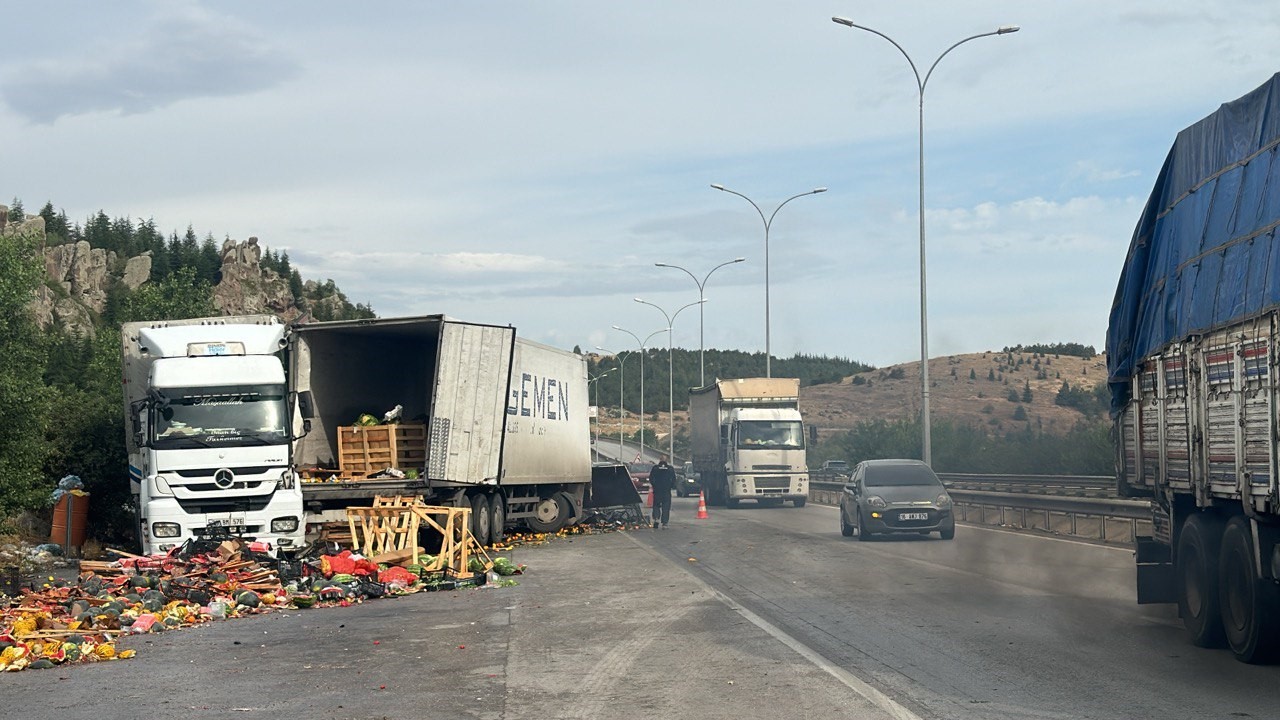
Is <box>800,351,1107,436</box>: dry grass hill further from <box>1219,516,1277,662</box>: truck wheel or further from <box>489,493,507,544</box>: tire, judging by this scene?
<box>1219,516,1277,662</box>: truck wheel

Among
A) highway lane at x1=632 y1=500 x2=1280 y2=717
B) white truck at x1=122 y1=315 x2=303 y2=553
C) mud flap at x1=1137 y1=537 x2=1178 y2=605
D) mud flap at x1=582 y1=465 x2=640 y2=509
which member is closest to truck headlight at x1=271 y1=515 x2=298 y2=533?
white truck at x1=122 y1=315 x2=303 y2=553

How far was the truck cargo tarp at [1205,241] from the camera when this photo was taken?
9664mm

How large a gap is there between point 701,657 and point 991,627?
3.16 m

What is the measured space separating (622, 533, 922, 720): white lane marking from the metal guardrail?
8884 millimetres

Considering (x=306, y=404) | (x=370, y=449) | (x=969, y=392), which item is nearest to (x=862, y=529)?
(x=370, y=449)

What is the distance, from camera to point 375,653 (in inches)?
445

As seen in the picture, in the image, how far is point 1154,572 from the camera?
1218cm

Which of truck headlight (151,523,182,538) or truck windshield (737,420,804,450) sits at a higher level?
truck windshield (737,420,804,450)

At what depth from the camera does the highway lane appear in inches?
337

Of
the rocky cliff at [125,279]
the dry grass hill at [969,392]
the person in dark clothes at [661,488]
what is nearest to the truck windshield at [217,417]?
the person in dark clothes at [661,488]

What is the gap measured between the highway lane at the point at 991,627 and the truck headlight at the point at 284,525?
5.45m

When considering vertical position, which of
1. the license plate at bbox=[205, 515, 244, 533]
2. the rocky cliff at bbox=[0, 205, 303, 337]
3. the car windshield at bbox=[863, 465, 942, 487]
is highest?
the rocky cliff at bbox=[0, 205, 303, 337]

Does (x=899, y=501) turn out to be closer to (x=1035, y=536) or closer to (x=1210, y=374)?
(x=1035, y=536)

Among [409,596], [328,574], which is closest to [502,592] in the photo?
[409,596]
